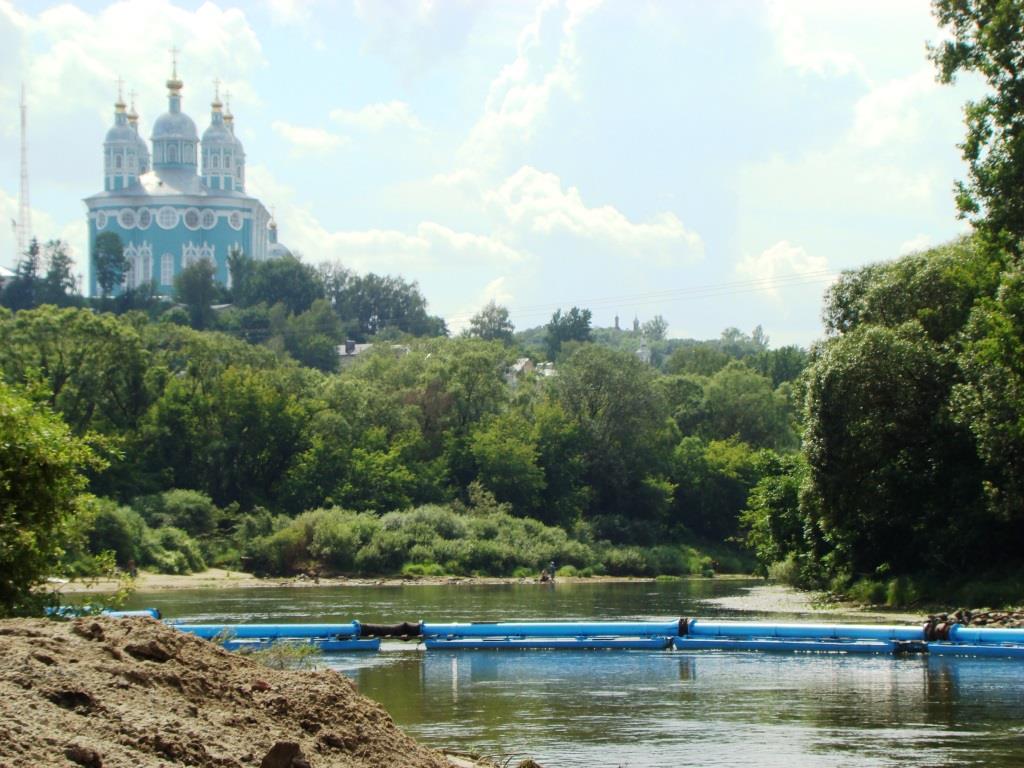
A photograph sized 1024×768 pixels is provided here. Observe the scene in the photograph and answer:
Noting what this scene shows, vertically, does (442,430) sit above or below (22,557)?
above

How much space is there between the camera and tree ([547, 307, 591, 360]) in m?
178

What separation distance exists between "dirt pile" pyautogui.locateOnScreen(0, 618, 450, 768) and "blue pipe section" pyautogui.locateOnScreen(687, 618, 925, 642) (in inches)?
807

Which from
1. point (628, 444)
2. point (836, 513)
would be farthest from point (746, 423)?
point (836, 513)

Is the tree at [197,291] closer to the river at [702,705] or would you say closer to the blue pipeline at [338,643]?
the river at [702,705]

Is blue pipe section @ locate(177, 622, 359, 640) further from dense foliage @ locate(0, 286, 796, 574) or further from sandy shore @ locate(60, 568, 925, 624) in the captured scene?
dense foliage @ locate(0, 286, 796, 574)

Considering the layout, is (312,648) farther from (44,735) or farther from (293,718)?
(44,735)

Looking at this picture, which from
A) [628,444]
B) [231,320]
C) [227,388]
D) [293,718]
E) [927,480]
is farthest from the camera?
[231,320]

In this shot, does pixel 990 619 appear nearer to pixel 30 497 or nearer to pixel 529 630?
pixel 529 630

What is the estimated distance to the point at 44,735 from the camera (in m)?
12.6

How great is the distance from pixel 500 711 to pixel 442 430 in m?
72.0

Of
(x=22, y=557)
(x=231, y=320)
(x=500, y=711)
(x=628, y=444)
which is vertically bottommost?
(x=500, y=711)

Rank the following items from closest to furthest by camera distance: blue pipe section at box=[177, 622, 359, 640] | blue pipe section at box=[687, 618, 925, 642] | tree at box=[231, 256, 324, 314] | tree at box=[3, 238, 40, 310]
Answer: blue pipe section at box=[687, 618, 925, 642]
blue pipe section at box=[177, 622, 359, 640]
tree at box=[3, 238, 40, 310]
tree at box=[231, 256, 324, 314]

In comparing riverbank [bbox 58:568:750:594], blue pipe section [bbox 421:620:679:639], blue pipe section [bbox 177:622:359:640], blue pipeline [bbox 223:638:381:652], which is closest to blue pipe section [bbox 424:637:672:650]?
blue pipe section [bbox 421:620:679:639]

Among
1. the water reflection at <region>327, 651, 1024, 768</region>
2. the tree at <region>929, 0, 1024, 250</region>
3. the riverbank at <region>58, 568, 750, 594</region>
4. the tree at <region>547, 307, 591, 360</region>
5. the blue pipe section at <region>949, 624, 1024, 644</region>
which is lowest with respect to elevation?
the water reflection at <region>327, 651, 1024, 768</region>
